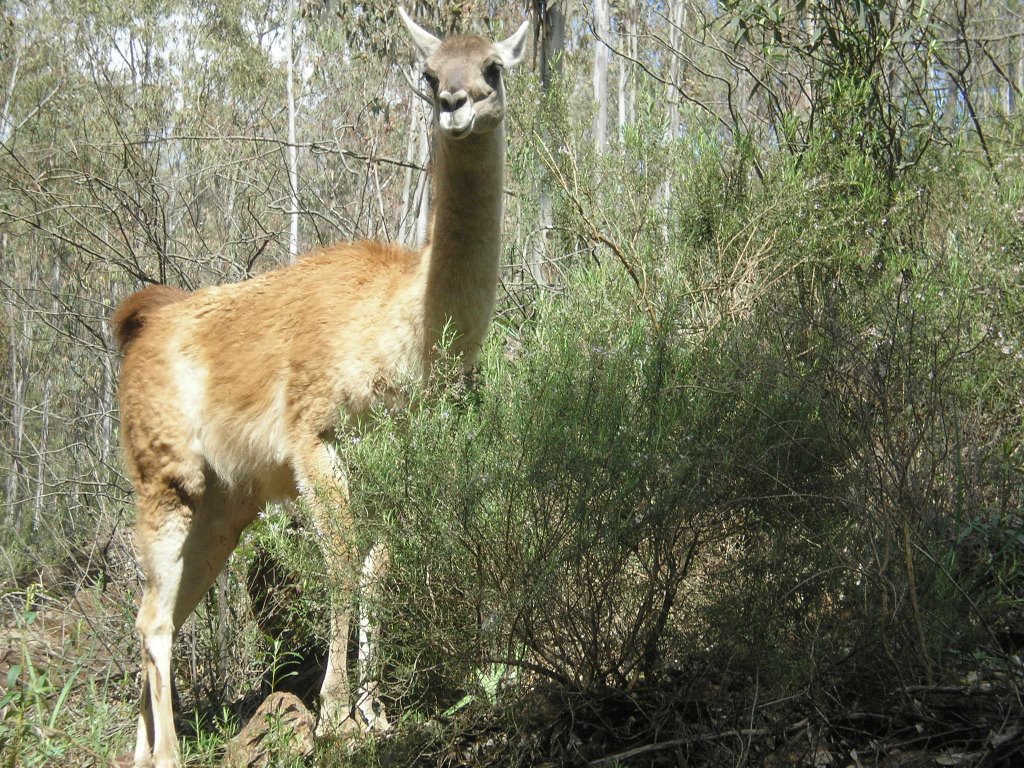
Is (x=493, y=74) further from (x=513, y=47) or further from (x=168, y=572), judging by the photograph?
(x=168, y=572)

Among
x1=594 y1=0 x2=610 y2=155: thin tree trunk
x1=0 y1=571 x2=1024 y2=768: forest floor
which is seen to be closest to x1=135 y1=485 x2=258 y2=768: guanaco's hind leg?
x1=0 y1=571 x2=1024 y2=768: forest floor

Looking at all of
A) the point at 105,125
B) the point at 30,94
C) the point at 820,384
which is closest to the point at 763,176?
the point at 820,384

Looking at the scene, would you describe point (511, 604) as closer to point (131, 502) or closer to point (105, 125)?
point (131, 502)

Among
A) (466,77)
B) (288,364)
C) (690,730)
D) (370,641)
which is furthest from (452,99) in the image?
(690,730)

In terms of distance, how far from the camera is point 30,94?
19.8 m

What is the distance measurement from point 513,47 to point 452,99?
814 millimetres

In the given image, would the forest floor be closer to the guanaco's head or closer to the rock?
the rock

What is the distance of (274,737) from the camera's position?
5305mm

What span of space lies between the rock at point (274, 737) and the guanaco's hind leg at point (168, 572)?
54 centimetres

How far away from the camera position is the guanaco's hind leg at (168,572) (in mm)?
5938

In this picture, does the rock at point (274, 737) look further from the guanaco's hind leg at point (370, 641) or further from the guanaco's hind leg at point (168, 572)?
the guanaco's hind leg at point (168, 572)

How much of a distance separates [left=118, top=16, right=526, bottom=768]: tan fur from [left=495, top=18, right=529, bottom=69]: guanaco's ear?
1cm

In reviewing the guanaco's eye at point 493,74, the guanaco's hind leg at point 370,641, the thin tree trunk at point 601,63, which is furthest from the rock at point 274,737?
the thin tree trunk at point 601,63

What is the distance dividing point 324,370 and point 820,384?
8.95ft
